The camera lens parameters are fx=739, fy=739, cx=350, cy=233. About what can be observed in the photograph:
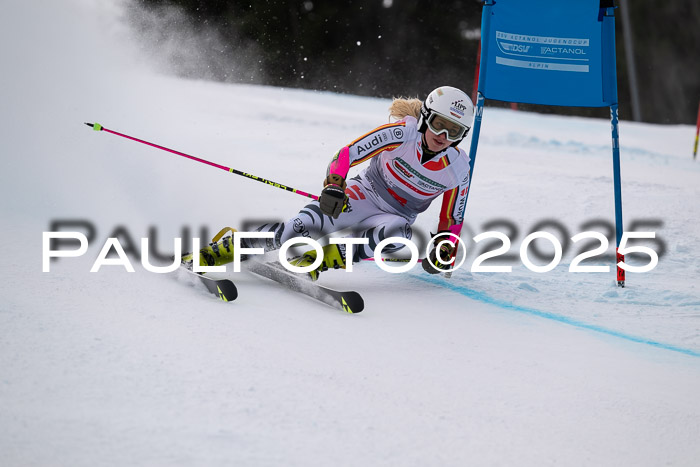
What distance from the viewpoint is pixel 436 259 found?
12.2 feet

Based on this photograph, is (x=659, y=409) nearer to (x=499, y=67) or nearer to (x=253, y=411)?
(x=253, y=411)

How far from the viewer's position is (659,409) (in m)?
2.31

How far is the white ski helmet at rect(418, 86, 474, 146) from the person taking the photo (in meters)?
3.42

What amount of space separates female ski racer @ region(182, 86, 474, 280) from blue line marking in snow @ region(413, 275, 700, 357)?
158mm

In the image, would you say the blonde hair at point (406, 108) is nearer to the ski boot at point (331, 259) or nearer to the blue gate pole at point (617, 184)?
the ski boot at point (331, 259)

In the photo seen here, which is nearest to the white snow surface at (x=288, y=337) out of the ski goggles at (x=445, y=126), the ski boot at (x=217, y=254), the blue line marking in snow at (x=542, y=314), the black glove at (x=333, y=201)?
the blue line marking in snow at (x=542, y=314)

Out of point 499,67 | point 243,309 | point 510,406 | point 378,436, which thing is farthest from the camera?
point 499,67

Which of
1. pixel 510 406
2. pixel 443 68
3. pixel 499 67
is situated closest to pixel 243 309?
pixel 510 406

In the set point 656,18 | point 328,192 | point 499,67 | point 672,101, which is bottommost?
point 328,192

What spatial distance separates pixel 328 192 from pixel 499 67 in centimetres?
128

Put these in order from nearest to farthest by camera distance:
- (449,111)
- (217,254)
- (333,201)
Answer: (333,201), (449,111), (217,254)

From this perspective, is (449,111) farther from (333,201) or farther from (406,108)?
(333,201)

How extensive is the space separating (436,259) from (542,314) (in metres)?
0.61

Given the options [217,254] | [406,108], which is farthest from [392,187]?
[217,254]
